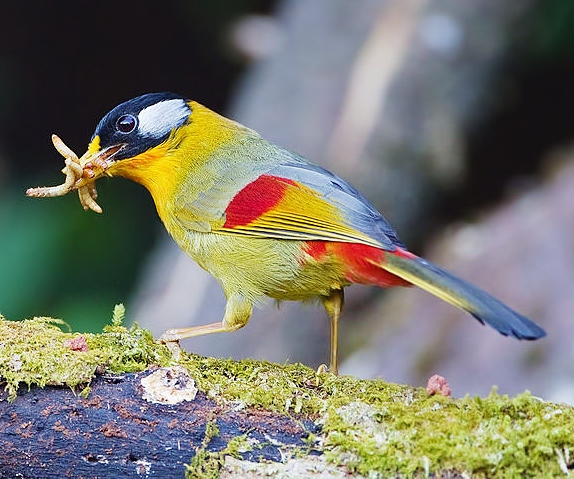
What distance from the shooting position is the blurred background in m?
6.52

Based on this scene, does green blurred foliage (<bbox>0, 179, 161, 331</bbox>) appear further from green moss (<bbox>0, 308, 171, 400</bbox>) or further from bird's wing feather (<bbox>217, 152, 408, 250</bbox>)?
green moss (<bbox>0, 308, 171, 400</bbox>)

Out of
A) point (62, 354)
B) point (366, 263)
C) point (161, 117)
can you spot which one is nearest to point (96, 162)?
point (161, 117)

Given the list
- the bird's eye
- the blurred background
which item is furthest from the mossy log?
the blurred background

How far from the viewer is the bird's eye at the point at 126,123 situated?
3.95m

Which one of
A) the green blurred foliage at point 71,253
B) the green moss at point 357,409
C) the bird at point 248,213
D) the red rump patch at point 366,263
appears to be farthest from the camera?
the green blurred foliage at point 71,253

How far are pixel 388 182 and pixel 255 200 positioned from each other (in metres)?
3.43

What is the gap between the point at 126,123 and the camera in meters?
3.96

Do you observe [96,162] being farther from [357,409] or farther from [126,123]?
[357,409]

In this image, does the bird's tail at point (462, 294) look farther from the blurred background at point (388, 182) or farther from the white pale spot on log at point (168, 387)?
the blurred background at point (388, 182)

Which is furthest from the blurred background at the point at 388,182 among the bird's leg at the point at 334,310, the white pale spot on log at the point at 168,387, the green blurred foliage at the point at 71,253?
the white pale spot on log at the point at 168,387

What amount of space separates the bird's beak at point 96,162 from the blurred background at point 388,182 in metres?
2.74

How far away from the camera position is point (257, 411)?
2.99 meters

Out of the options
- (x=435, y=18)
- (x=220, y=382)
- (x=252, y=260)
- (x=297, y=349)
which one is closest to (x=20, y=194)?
(x=297, y=349)

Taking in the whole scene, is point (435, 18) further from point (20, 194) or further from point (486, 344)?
point (20, 194)
